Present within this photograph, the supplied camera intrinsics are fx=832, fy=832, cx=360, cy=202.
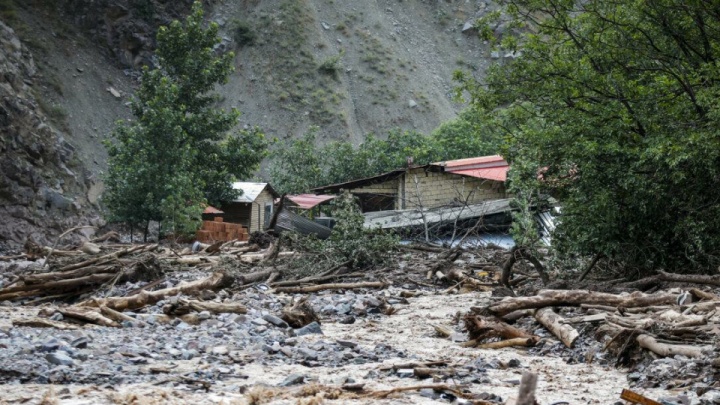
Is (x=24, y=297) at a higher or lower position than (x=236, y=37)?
lower

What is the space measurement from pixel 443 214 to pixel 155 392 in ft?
52.9

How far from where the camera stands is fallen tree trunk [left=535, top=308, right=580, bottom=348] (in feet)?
26.3

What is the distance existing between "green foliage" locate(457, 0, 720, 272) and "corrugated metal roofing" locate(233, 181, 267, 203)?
913 inches

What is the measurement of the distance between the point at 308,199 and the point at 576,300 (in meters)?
22.2

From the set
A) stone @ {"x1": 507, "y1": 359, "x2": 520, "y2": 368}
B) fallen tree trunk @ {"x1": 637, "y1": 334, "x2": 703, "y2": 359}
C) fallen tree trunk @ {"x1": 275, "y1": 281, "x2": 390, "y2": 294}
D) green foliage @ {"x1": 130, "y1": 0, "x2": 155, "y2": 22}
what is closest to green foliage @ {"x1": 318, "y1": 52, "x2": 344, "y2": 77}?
green foliage @ {"x1": 130, "y1": 0, "x2": 155, "y2": 22}

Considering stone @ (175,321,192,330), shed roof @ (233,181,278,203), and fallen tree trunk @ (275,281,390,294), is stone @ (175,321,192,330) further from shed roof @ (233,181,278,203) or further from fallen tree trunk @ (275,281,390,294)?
shed roof @ (233,181,278,203)

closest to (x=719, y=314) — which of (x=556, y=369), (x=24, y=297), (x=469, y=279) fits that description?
(x=556, y=369)

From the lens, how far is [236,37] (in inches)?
2377

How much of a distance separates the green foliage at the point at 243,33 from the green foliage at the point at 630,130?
4709cm

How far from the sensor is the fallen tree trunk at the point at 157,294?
34.6 ft

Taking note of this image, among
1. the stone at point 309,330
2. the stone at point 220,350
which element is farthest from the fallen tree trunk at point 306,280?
the stone at point 220,350

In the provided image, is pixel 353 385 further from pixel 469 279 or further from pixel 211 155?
pixel 211 155

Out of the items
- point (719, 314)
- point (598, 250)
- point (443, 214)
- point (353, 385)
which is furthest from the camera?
point (443, 214)

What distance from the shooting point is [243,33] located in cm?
6006
